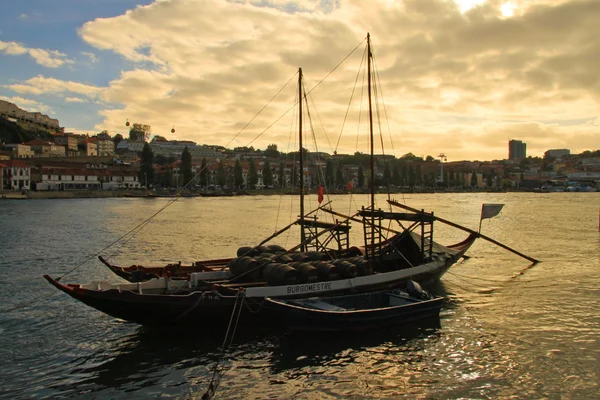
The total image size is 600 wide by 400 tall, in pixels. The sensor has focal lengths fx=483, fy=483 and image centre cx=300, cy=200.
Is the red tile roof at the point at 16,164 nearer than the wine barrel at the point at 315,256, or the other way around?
the wine barrel at the point at 315,256

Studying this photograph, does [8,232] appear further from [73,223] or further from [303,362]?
[303,362]

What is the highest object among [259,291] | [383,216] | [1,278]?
[383,216]

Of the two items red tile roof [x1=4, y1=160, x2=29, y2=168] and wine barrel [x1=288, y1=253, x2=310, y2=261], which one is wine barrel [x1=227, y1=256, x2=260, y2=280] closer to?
wine barrel [x1=288, y1=253, x2=310, y2=261]

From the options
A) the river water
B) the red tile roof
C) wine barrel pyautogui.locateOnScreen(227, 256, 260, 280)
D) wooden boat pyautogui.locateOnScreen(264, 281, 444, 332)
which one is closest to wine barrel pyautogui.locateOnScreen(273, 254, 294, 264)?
wine barrel pyautogui.locateOnScreen(227, 256, 260, 280)

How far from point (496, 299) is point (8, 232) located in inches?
1967

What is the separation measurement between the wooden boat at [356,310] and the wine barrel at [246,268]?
260 cm

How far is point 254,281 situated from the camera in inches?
789

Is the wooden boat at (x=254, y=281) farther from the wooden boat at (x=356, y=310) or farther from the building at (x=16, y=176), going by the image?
the building at (x=16, y=176)

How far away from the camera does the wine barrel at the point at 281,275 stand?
18.5m

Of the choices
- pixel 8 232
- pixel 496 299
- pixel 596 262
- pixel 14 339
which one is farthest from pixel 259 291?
pixel 8 232

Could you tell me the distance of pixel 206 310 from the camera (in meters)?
16.8

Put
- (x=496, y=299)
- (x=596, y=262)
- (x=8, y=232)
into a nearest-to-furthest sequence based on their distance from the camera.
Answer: (x=496, y=299) < (x=596, y=262) < (x=8, y=232)

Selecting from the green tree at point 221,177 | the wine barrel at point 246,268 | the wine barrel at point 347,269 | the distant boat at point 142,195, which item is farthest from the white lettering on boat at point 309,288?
the green tree at point 221,177

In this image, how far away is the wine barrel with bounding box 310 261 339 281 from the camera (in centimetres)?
1962
